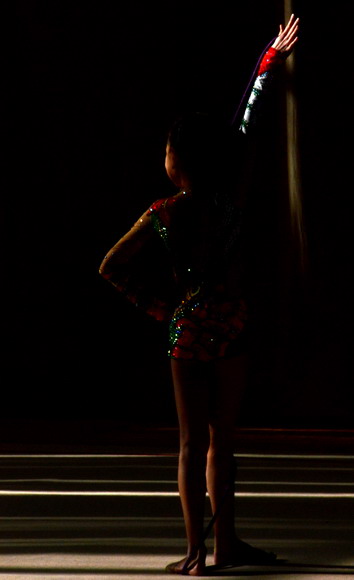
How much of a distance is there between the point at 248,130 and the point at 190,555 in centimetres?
171

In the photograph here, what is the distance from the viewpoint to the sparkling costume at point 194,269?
18.0 feet

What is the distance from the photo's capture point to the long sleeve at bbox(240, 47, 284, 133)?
562 centimetres

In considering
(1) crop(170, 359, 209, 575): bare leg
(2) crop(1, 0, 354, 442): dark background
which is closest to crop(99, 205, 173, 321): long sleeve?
(1) crop(170, 359, 209, 575): bare leg

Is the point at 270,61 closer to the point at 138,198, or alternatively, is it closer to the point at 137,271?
the point at 137,271

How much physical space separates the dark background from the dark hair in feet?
23.8

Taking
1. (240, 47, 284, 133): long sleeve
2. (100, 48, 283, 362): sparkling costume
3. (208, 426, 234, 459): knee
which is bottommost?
(208, 426, 234, 459): knee

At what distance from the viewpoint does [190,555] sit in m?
5.54

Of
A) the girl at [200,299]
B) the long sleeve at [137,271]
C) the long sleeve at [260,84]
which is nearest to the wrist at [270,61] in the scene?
the long sleeve at [260,84]

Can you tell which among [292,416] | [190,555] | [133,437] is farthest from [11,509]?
[292,416]

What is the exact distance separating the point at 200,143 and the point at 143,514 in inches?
102

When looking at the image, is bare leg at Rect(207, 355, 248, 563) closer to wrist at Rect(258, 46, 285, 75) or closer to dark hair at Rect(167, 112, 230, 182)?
dark hair at Rect(167, 112, 230, 182)

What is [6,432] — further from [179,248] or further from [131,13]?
[179,248]

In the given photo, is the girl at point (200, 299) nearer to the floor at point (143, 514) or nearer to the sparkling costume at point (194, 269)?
the sparkling costume at point (194, 269)

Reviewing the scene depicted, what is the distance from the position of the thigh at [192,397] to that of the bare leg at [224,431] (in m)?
0.06
